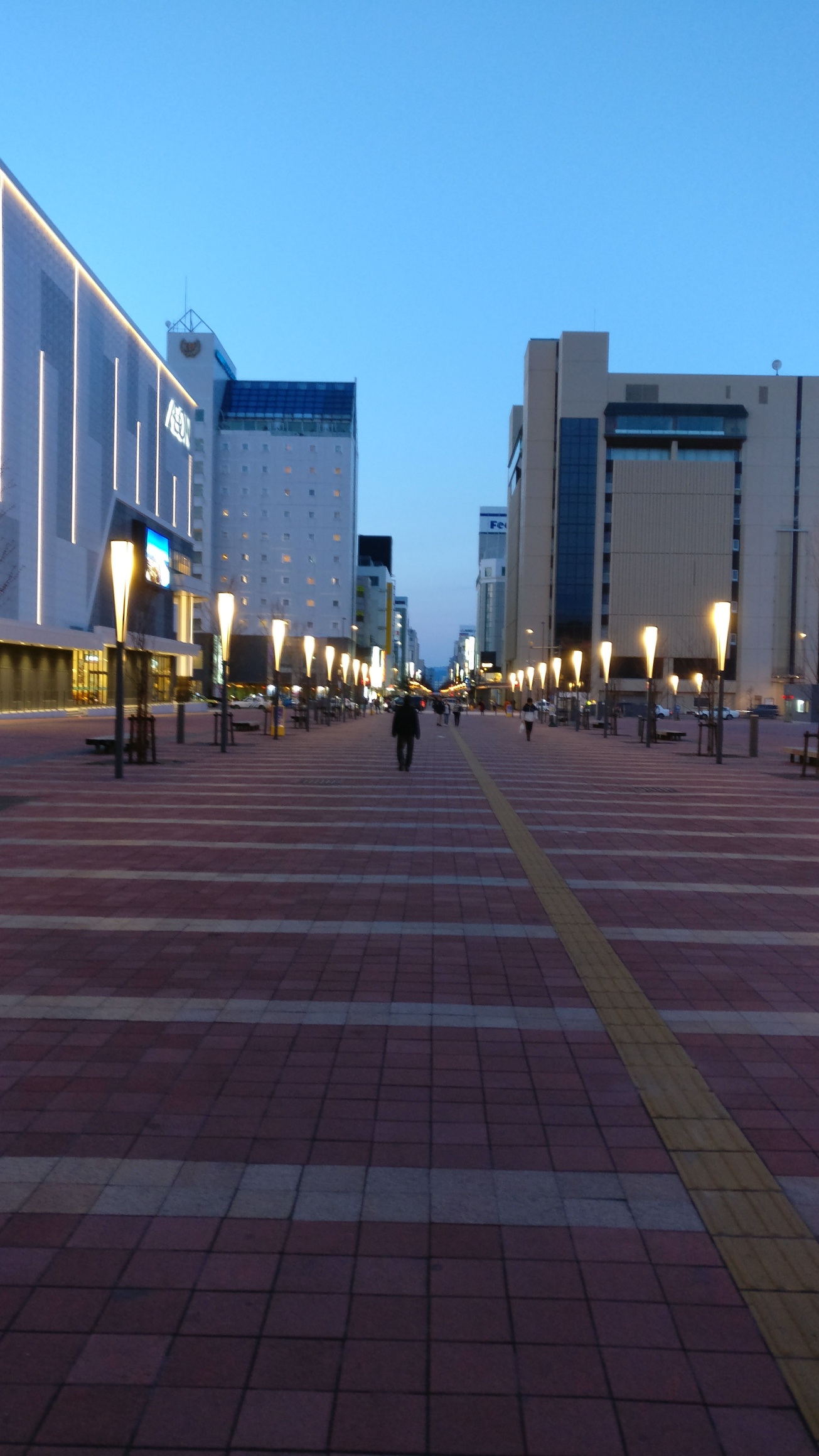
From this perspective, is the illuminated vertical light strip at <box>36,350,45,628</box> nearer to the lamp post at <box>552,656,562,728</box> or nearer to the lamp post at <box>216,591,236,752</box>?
the lamp post at <box>216,591,236,752</box>

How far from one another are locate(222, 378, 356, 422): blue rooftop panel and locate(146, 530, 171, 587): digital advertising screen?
47511mm

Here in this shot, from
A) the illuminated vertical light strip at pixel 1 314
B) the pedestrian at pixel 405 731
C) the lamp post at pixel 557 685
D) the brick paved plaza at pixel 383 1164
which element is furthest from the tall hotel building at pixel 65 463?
the brick paved plaza at pixel 383 1164

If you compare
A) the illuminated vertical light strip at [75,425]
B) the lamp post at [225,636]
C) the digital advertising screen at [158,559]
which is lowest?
the lamp post at [225,636]

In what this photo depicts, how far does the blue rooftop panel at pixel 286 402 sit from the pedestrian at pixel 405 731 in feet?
341

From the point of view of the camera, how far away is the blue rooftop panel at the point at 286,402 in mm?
121188

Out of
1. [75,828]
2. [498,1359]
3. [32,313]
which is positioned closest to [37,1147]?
[498,1359]

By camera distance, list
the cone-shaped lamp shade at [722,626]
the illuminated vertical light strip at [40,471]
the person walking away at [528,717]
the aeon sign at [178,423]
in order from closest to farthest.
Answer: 1. the cone-shaped lamp shade at [722,626]
2. the person walking away at [528,717]
3. the illuminated vertical light strip at [40,471]
4. the aeon sign at [178,423]

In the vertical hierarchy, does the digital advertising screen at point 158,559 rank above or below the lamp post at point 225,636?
above

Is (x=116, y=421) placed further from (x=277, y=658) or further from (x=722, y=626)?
(x=722, y=626)

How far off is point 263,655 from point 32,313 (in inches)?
2651

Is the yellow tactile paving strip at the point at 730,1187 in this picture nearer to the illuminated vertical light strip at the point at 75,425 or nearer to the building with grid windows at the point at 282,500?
the illuminated vertical light strip at the point at 75,425

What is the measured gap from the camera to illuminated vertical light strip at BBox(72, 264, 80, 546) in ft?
185

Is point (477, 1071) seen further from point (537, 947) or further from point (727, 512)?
point (727, 512)

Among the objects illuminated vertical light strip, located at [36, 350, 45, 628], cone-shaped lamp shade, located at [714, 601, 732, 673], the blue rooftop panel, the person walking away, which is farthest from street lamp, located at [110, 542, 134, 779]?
the blue rooftop panel
